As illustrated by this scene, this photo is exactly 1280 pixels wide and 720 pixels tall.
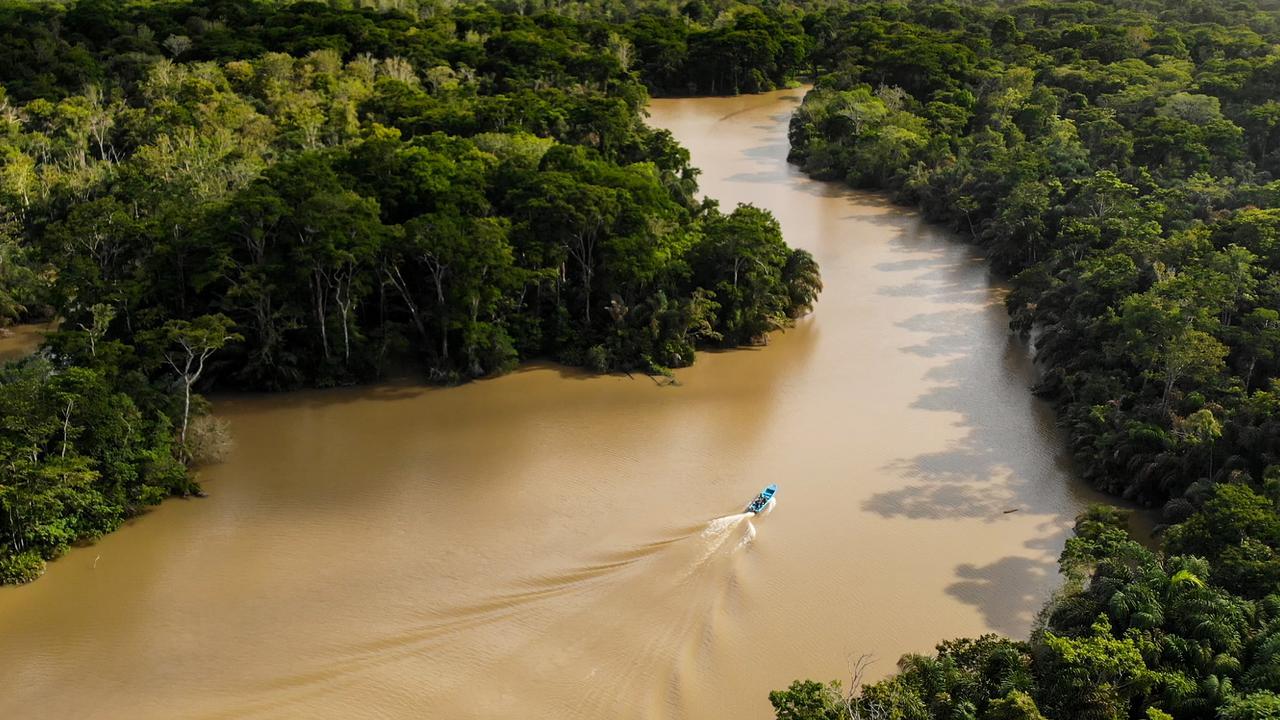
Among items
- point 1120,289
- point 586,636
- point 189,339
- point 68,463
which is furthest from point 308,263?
point 1120,289

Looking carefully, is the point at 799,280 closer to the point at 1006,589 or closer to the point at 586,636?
the point at 1006,589

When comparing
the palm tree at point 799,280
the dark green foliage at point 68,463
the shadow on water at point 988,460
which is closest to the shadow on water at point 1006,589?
the shadow on water at point 988,460

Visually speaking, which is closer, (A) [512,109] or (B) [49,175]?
(B) [49,175]

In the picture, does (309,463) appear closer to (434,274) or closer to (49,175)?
(434,274)

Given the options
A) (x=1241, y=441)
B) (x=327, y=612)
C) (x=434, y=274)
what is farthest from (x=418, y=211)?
(x=1241, y=441)

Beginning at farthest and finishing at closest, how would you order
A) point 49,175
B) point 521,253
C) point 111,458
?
point 49,175, point 521,253, point 111,458

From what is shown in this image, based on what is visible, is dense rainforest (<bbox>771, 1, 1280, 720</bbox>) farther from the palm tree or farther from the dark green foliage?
the dark green foliage

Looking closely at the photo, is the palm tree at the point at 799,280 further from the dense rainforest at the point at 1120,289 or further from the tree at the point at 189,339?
the tree at the point at 189,339
